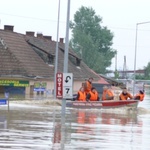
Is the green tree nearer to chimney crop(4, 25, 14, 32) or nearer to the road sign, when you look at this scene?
chimney crop(4, 25, 14, 32)

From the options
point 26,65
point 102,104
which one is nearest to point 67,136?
point 102,104

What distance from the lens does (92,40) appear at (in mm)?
114500

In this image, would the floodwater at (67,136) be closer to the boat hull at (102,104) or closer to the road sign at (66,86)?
the road sign at (66,86)

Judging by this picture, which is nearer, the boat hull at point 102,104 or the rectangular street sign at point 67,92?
the rectangular street sign at point 67,92

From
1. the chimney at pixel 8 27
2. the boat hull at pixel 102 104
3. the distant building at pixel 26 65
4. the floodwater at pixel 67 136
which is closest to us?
the floodwater at pixel 67 136

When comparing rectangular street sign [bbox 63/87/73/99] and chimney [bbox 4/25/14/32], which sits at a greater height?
chimney [bbox 4/25/14/32]

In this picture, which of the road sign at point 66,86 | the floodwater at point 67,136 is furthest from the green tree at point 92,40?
the floodwater at point 67,136

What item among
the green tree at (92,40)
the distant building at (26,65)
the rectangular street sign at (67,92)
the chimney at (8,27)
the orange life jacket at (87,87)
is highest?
the green tree at (92,40)

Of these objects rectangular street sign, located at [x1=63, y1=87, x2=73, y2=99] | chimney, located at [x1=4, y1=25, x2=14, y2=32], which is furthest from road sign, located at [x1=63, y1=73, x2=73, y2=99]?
chimney, located at [x1=4, y1=25, x2=14, y2=32]

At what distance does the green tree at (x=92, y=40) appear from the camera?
4385 inches

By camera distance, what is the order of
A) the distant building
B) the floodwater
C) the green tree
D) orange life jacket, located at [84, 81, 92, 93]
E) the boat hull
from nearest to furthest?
the floodwater
the boat hull
orange life jacket, located at [84, 81, 92, 93]
the distant building
the green tree

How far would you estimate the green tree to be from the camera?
111 meters

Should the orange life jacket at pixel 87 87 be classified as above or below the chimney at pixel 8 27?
Result: below

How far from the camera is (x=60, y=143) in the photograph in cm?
1642
